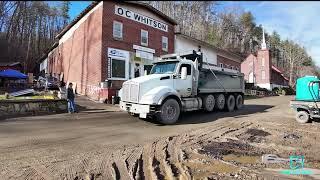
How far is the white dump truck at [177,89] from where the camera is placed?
43.0 ft

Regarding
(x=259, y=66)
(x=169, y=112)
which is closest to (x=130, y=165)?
(x=169, y=112)

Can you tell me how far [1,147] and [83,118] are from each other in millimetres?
5913

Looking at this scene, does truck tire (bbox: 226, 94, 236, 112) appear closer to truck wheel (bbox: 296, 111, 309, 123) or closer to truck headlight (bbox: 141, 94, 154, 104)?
truck wheel (bbox: 296, 111, 309, 123)

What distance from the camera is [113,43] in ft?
79.0

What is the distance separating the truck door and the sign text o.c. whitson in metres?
11.7

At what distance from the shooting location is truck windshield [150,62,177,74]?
14.6 metres

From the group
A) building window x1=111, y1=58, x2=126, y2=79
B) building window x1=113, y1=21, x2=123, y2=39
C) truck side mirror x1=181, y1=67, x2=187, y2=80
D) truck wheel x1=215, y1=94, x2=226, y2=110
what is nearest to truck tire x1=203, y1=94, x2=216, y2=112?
truck wheel x1=215, y1=94, x2=226, y2=110

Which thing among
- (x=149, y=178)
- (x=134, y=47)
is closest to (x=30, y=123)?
(x=149, y=178)

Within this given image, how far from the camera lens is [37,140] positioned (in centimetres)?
977

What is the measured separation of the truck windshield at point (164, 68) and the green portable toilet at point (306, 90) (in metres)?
6.57

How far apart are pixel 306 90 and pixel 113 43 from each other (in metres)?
14.0

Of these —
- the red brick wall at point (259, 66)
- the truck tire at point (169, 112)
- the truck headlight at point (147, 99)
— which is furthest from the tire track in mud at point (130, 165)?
the red brick wall at point (259, 66)

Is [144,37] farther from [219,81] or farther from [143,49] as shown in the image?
[219,81]

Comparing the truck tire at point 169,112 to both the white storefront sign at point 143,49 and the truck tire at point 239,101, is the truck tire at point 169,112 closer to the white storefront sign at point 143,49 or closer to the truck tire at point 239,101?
the truck tire at point 239,101
